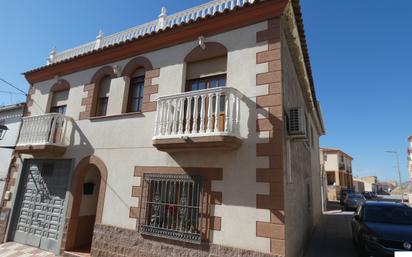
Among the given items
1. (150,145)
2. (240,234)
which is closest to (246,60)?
(150,145)

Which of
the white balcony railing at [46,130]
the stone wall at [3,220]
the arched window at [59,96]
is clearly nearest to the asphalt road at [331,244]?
the white balcony railing at [46,130]

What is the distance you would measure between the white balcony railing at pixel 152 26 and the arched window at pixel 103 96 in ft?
3.84

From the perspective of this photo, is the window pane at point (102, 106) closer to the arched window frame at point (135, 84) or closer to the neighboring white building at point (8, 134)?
the arched window frame at point (135, 84)

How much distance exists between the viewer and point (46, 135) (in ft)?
25.1

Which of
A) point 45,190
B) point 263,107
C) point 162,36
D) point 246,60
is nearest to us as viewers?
point 263,107

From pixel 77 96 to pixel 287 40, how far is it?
6838mm

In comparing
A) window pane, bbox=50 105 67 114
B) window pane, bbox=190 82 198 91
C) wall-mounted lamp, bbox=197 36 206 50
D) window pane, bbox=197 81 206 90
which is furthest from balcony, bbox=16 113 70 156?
wall-mounted lamp, bbox=197 36 206 50

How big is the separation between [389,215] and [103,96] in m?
9.19

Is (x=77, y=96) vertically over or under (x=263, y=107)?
over

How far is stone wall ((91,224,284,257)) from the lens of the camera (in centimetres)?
483

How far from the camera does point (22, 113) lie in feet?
32.0

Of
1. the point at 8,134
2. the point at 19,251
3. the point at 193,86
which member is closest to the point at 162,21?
the point at 193,86

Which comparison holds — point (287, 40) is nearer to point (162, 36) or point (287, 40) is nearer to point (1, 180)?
point (162, 36)

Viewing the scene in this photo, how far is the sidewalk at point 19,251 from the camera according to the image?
7.03 meters
